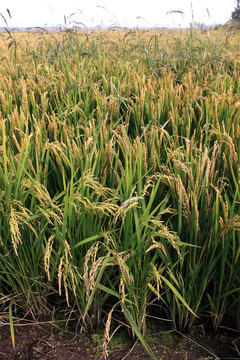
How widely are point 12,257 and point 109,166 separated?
1.79 feet

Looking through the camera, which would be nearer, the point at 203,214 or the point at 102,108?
the point at 203,214

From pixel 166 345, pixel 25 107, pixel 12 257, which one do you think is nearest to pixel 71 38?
pixel 25 107

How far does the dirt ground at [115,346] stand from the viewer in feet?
3.69

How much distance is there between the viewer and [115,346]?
1163mm

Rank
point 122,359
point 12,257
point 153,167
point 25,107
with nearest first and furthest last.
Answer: point 122,359
point 12,257
point 153,167
point 25,107

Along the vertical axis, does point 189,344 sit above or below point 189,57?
below

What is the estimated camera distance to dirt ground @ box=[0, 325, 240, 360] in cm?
112

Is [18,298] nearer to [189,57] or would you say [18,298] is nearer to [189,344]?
[189,344]

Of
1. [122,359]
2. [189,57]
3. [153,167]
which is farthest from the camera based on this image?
[189,57]

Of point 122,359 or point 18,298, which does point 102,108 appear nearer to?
point 18,298

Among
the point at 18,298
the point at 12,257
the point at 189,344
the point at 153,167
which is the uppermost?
the point at 153,167

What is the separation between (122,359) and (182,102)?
1.47 meters

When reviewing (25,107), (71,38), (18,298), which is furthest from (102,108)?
(71,38)

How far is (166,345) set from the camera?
45.8 inches
